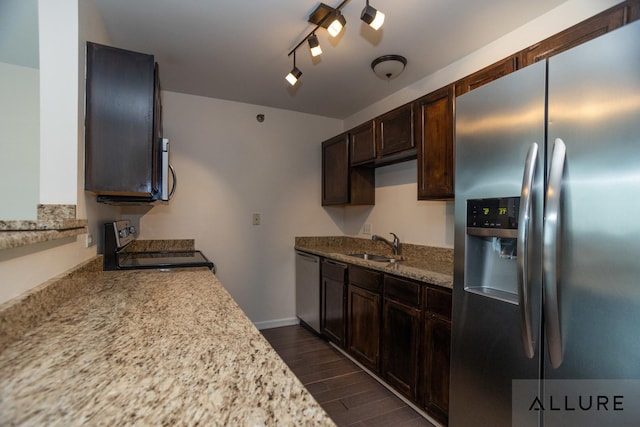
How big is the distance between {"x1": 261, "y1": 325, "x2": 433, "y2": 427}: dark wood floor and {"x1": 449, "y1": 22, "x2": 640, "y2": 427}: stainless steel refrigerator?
2.03 feet

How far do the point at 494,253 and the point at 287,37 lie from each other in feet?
6.44

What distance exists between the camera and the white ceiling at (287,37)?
6.01 ft

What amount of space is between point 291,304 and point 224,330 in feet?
9.16

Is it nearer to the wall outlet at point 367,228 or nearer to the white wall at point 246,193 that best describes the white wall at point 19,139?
the white wall at point 246,193

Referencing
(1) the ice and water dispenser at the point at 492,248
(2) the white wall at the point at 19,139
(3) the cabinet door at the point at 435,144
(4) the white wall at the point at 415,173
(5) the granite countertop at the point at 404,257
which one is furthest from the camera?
(3) the cabinet door at the point at 435,144

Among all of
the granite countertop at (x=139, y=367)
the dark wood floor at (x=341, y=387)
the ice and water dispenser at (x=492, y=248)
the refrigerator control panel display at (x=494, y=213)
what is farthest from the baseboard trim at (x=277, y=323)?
the refrigerator control panel display at (x=494, y=213)

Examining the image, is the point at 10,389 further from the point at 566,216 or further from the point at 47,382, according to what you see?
the point at 566,216

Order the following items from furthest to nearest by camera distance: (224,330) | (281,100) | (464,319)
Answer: (281,100)
(464,319)
(224,330)

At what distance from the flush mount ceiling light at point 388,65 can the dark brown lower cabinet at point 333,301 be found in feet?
5.52

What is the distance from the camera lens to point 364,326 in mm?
2445

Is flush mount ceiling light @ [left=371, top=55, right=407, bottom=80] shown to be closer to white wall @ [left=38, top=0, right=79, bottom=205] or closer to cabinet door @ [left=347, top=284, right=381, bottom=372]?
cabinet door @ [left=347, top=284, right=381, bottom=372]

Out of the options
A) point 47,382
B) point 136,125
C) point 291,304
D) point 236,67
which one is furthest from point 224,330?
point 291,304

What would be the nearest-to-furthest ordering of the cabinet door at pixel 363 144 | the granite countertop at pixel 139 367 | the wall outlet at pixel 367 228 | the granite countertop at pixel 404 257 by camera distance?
the granite countertop at pixel 139 367 → the granite countertop at pixel 404 257 → the cabinet door at pixel 363 144 → the wall outlet at pixel 367 228

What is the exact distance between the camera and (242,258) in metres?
3.40
